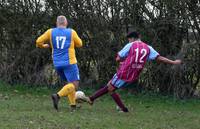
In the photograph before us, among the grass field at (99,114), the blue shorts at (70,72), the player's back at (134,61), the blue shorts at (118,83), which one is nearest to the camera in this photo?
the grass field at (99,114)

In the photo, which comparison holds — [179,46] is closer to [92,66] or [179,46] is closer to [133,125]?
[92,66]

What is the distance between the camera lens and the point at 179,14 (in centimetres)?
1402

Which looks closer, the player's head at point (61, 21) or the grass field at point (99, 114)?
the grass field at point (99, 114)

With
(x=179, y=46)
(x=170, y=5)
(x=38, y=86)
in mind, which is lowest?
(x=38, y=86)

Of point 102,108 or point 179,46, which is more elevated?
point 179,46

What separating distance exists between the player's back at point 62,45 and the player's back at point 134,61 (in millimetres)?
1075

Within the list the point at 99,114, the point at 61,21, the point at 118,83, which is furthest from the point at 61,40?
the point at 99,114

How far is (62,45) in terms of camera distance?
12.0m

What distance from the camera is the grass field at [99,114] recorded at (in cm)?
1020

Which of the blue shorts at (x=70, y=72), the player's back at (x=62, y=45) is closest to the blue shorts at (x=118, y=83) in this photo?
the blue shorts at (x=70, y=72)

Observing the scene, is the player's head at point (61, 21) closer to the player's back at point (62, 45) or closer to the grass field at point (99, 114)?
the player's back at point (62, 45)

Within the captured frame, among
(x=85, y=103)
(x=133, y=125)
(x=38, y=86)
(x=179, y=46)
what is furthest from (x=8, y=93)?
(x=133, y=125)

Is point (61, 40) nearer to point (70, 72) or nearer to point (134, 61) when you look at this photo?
point (70, 72)

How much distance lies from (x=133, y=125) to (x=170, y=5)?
4.31 m
